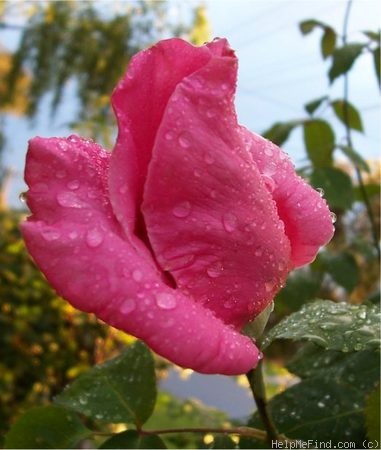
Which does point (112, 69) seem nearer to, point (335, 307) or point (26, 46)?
→ point (26, 46)

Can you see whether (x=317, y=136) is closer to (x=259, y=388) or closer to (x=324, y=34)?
(x=324, y=34)

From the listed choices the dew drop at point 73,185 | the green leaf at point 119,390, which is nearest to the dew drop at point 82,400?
the green leaf at point 119,390

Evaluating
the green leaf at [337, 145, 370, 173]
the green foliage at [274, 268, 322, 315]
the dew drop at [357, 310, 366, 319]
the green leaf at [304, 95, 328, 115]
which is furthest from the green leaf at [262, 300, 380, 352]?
the green leaf at [304, 95, 328, 115]

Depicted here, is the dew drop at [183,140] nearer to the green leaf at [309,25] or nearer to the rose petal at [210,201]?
the rose petal at [210,201]

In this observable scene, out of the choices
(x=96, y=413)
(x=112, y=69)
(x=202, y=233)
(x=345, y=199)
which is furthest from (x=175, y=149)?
(x=112, y=69)

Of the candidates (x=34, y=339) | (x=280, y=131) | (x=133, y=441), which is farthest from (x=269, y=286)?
(x=34, y=339)

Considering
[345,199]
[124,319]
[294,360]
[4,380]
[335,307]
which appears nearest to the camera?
[124,319]
